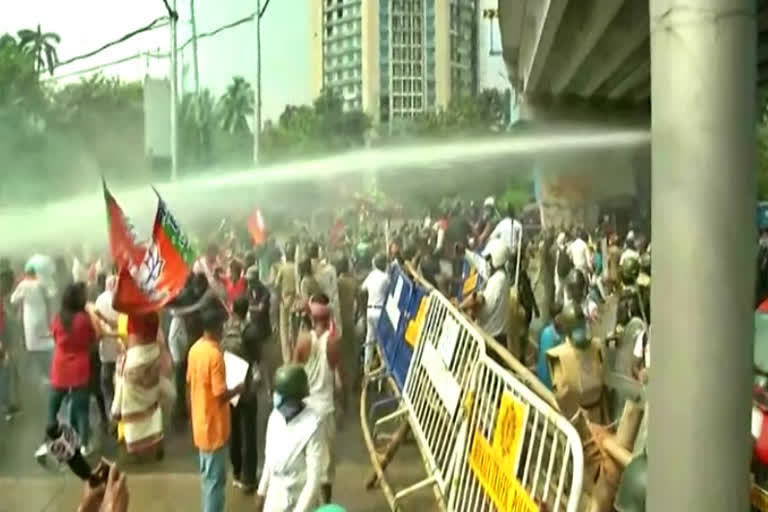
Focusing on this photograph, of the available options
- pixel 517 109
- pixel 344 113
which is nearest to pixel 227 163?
pixel 344 113

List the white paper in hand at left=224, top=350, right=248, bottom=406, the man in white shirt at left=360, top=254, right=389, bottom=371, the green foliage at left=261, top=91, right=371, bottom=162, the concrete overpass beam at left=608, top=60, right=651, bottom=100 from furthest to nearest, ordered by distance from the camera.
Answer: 1. the concrete overpass beam at left=608, top=60, right=651, bottom=100
2. the green foliage at left=261, top=91, right=371, bottom=162
3. the man in white shirt at left=360, top=254, right=389, bottom=371
4. the white paper in hand at left=224, top=350, right=248, bottom=406

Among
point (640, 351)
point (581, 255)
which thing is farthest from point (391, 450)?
point (581, 255)

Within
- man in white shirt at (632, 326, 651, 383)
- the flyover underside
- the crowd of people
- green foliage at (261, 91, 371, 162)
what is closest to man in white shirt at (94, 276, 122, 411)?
the crowd of people

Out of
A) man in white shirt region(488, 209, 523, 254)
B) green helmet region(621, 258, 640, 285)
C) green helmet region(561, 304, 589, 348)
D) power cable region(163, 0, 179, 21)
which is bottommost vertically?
green helmet region(561, 304, 589, 348)

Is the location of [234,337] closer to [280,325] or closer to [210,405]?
[280,325]

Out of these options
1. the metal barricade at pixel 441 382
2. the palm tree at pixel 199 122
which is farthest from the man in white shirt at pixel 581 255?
the palm tree at pixel 199 122

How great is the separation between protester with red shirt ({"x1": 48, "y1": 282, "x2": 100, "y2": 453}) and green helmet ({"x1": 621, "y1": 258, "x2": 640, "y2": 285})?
4107 millimetres

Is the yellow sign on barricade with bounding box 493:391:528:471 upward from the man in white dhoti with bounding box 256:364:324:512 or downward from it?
upward

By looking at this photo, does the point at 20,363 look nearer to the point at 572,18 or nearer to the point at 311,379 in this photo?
the point at 311,379

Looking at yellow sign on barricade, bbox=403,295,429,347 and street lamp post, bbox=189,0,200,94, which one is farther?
street lamp post, bbox=189,0,200,94

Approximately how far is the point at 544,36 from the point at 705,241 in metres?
6.30

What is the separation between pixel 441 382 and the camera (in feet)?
17.3

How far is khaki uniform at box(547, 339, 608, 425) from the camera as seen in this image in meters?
5.69

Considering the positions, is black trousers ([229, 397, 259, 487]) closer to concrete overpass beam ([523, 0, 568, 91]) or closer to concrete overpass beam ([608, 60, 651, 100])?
concrete overpass beam ([523, 0, 568, 91])
